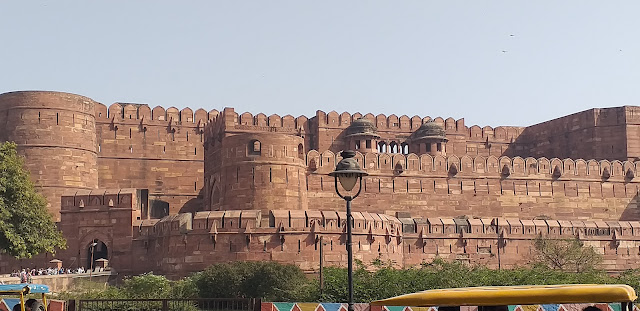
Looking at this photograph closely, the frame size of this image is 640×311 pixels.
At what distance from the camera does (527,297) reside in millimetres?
8758

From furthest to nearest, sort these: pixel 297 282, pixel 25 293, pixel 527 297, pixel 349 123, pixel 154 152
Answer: pixel 349 123
pixel 154 152
pixel 297 282
pixel 25 293
pixel 527 297

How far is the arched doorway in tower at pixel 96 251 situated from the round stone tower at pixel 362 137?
12.4 meters

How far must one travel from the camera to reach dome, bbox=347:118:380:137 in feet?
141

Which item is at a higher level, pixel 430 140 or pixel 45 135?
pixel 45 135

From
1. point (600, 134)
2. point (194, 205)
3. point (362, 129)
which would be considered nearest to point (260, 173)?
point (194, 205)

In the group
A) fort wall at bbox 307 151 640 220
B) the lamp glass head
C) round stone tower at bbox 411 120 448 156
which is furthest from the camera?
round stone tower at bbox 411 120 448 156

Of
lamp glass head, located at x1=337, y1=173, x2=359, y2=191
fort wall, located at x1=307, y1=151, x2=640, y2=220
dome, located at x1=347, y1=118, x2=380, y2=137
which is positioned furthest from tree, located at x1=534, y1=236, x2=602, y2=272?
lamp glass head, located at x1=337, y1=173, x2=359, y2=191

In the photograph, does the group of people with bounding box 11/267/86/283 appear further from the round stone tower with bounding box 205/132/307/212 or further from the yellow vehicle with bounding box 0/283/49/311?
the yellow vehicle with bounding box 0/283/49/311

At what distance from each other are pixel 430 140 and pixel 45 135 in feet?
57.8

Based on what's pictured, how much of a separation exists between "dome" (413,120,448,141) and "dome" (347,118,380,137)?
7.84ft

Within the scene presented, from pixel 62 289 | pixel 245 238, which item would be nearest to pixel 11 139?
pixel 62 289

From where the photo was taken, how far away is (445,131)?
46125 millimetres

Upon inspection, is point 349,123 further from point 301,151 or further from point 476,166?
point 301,151

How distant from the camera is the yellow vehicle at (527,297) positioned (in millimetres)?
8438
